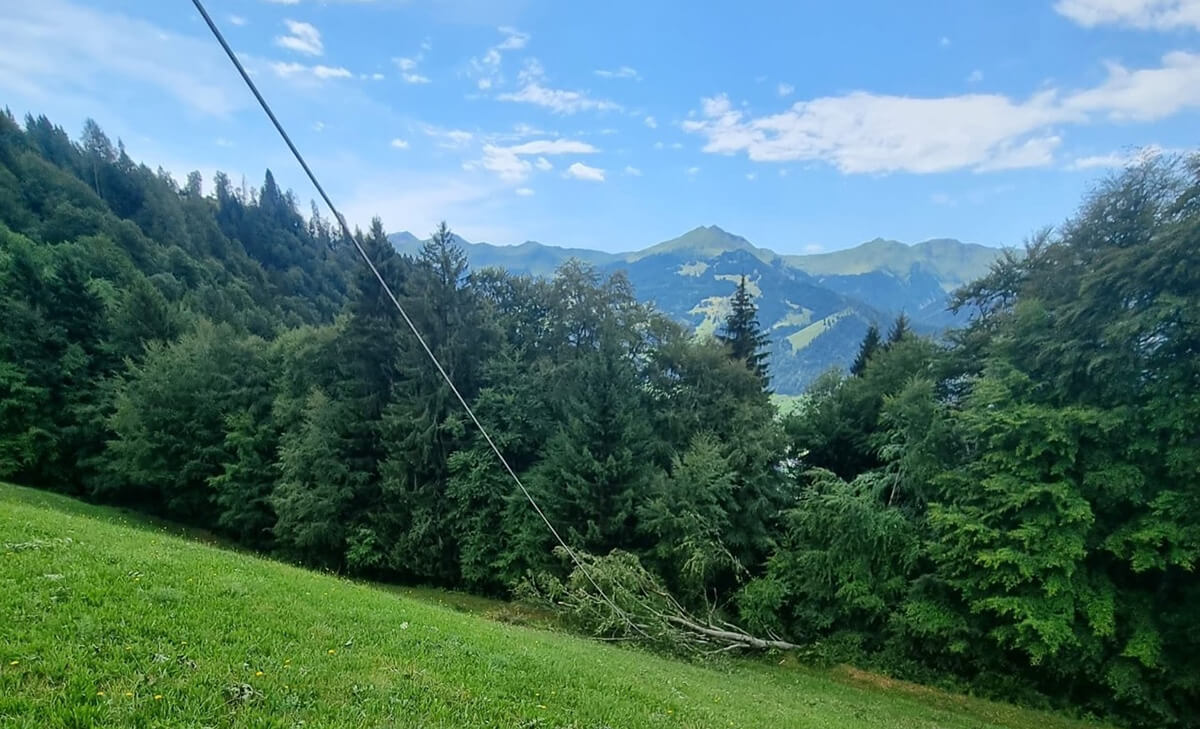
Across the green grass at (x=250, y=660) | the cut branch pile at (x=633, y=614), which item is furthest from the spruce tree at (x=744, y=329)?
the green grass at (x=250, y=660)

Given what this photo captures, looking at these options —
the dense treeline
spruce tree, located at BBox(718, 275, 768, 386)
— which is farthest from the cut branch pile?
spruce tree, located at BBox(718, 275, 768, 386)

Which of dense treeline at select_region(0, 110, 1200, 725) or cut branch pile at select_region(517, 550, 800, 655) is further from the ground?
dense treeline at select_region(0, 110, 1200, 725)

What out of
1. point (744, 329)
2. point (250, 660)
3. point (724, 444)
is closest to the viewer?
point (250, 660)

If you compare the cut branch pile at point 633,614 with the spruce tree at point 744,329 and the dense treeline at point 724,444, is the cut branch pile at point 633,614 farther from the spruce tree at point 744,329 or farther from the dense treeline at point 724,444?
the spruce tree at point 744,329

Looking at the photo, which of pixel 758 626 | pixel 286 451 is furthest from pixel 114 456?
pixel 758 626

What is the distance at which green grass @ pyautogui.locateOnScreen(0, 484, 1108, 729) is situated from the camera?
4.24 meters

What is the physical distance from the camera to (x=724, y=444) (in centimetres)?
2331

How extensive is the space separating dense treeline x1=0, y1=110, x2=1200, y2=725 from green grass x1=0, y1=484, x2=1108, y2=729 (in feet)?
32.9

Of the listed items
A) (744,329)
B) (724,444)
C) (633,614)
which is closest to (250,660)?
(633,614)

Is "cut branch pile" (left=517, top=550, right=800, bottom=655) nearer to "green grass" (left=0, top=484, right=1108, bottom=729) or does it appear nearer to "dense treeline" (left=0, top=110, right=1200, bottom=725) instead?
"dense treeline" (left=0, top=110, right=1200, bottom=725)

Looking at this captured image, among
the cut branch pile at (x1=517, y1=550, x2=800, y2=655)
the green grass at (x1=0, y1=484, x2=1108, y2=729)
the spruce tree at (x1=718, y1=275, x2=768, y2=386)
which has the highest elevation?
the spruce tree at (x1=718, y1=275, x2=768, y2=386)

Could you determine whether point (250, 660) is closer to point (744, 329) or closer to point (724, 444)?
point (724, 444)

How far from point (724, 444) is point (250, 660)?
65.5 feet

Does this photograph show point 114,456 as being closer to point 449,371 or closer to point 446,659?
point 449,371
